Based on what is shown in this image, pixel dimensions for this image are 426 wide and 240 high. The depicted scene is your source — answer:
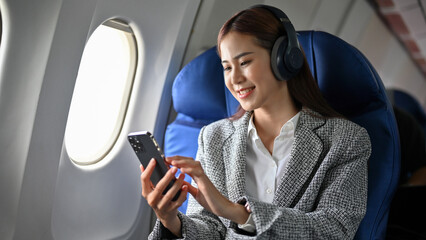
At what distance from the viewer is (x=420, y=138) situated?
9.19 feet

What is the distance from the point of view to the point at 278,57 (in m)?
1.61

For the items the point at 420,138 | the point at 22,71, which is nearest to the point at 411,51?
the point at 420,138

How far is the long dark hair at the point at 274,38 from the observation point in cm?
164

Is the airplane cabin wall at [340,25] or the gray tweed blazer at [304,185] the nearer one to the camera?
the gray tweed blazer at [304,185]

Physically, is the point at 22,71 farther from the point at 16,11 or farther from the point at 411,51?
the point at 411,51

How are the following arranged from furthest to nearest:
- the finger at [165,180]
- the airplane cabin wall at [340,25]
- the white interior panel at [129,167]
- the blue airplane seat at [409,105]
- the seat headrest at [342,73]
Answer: the blue airplane seat at [409,105]
the airplane cabin wall at [340,25]
the white interior panel at [129,167]
the seat headrest at [342,73]
the finger at [165,180]

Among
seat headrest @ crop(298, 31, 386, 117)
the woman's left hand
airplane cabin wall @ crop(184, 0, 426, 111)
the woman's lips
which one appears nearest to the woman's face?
the woman's lips

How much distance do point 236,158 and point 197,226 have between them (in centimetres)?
29

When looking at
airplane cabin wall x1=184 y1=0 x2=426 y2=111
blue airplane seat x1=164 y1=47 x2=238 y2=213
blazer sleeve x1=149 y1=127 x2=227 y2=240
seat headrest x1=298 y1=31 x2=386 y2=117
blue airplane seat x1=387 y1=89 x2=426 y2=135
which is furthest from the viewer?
blue airplane seat x1=387 y1=89 x2=426 y2=135

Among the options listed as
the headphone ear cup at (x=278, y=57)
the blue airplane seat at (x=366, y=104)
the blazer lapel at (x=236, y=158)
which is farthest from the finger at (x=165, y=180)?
the blue airplane seat at (x=366, y=104)

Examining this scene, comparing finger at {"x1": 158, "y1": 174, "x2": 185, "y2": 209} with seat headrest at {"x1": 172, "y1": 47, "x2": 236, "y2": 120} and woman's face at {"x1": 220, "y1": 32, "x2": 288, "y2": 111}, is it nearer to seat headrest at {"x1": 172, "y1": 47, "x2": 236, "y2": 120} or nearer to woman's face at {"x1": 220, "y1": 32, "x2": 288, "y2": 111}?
woman's face at {"x1": 220, "y1": 32, "x2": 288, "y2": 111}

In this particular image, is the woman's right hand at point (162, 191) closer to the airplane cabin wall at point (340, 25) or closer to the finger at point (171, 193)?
the finger at point (171, 193)

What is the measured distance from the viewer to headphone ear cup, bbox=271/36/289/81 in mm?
1611

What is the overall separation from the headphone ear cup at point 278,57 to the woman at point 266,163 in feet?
0.08
